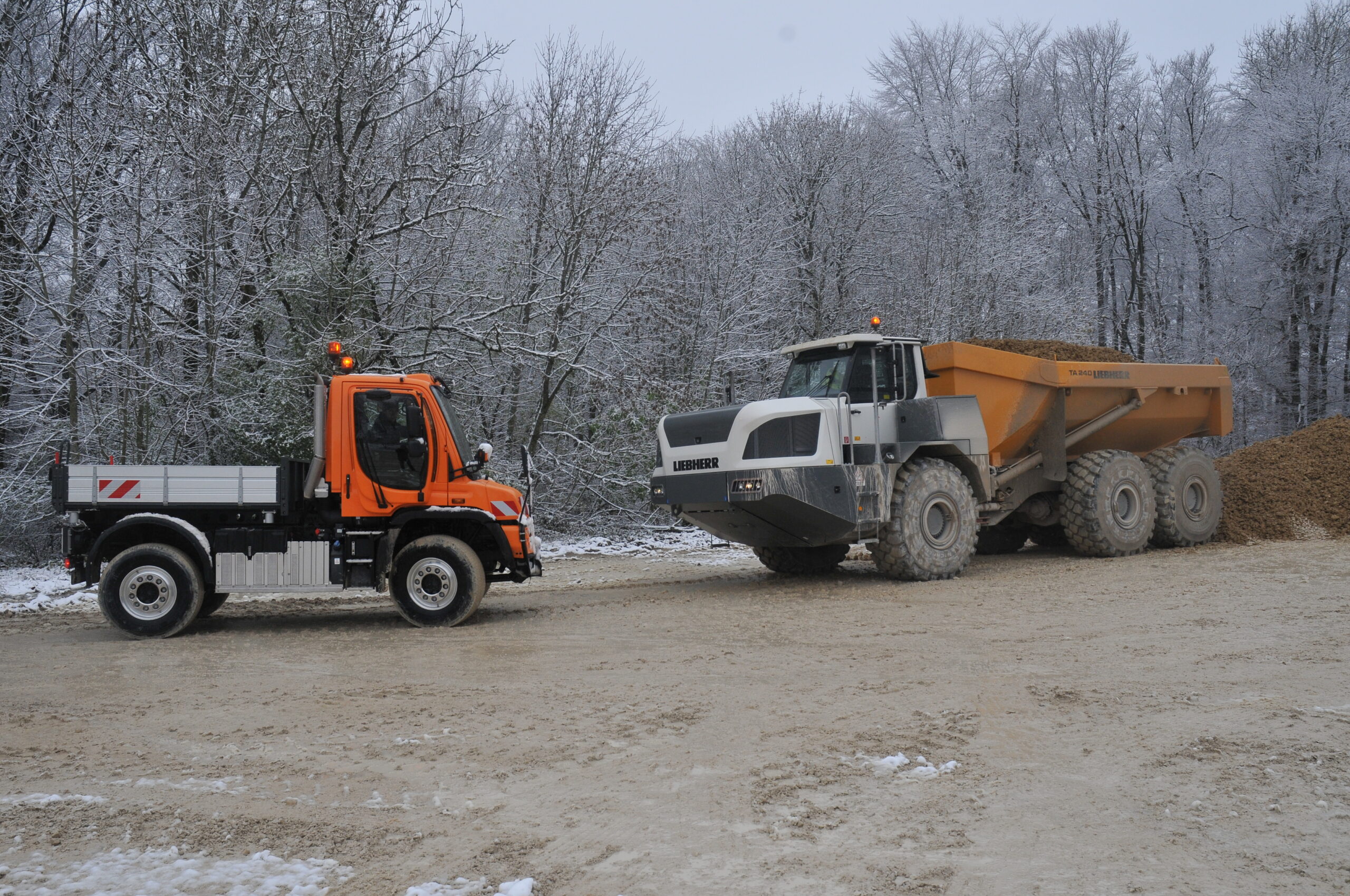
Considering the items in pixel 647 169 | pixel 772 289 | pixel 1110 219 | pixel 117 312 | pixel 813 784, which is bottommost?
pixel 813 784

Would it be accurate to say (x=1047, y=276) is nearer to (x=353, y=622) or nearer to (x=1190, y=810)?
(x=353, y=622)

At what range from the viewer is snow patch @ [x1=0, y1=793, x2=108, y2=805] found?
475 cm

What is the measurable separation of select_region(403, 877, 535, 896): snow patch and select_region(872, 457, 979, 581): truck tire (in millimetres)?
8377

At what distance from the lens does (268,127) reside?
15.7 m

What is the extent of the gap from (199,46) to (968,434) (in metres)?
12.4

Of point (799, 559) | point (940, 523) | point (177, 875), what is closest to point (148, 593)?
point (177, 875)

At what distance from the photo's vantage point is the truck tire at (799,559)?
43.2 ft

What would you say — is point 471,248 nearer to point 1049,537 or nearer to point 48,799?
point 1049,537

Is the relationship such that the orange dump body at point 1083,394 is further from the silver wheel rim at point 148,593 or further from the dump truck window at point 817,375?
the silver wheel rim at point 148,593

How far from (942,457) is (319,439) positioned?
22.8ft

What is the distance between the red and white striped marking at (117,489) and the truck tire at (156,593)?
0.46 metres

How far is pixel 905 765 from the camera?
16.8 ft

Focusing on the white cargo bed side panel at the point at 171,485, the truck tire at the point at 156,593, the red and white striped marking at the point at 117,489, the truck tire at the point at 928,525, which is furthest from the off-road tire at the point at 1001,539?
the red and white striped marking at the point at 117,489

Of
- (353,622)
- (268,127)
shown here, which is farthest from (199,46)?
(353,622)
